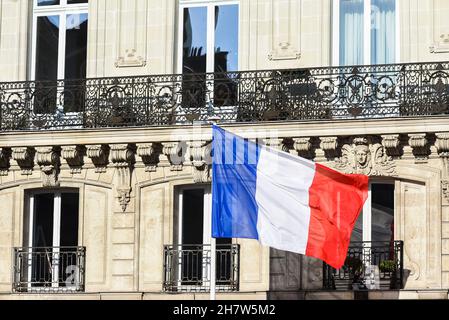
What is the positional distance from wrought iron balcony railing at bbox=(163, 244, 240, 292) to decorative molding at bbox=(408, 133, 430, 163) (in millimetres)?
3128

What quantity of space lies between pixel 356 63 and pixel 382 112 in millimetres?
1230

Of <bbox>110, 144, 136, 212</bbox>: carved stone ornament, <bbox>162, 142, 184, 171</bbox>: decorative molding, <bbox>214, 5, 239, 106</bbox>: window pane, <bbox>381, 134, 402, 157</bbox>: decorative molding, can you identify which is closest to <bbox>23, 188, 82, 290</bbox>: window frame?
<bbox>110, 144, 136, 212</bbox>: carved stone ornament

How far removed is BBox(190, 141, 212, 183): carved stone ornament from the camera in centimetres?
3167

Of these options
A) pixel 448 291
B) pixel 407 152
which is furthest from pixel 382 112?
pixel 448 291

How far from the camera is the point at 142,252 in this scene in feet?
105

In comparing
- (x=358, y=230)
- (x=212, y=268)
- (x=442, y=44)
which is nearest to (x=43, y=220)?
(x=212, y=268)

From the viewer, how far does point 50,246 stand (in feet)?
107

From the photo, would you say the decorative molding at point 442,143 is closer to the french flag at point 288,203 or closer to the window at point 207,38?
the french flag at point 288,203

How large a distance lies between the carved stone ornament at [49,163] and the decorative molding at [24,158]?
0.40 ft

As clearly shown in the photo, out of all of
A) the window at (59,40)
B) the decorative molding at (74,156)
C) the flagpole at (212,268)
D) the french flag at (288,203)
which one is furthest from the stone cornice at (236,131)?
the flagpole at (212,268)

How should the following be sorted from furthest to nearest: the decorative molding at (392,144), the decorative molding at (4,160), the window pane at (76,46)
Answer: the window pane at (76,46), the decorative molding at (4,160), the decorative molding at (392,144)

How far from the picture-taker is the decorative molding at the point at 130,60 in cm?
3272

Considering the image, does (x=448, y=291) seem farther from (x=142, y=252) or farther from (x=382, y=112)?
(x=142, y=252)

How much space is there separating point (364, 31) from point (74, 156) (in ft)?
16.1
